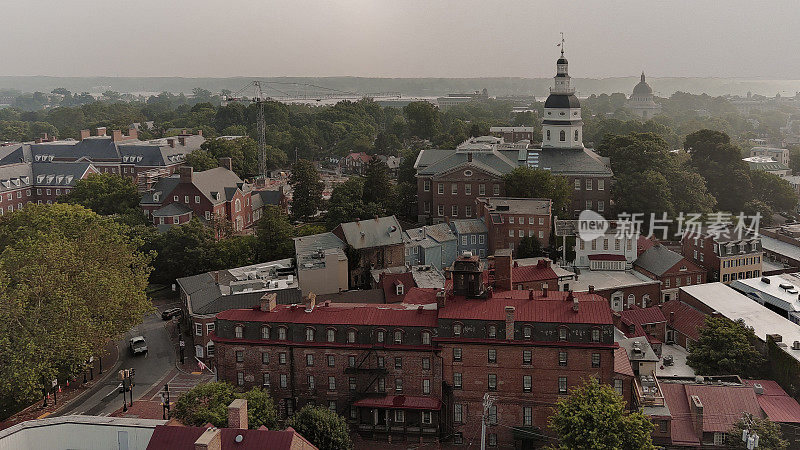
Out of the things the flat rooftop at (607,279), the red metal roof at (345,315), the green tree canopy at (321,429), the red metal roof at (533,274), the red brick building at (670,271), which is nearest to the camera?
the green tree canopy at (321,429)

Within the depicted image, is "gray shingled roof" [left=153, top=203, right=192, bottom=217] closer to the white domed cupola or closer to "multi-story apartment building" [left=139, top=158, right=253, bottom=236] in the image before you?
"multi-story apartment building" [left=139, top=158, right=253, bottom=236]

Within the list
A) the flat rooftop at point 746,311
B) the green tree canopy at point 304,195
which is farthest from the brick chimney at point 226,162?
the flat rooftop at point 746,311

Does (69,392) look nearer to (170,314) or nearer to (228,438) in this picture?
(170,314)

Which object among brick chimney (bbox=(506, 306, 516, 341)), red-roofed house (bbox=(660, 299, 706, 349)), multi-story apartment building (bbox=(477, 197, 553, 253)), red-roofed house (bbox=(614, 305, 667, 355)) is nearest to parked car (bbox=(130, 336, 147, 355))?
brick chimney (bbox=(506, 306, 516, 341))

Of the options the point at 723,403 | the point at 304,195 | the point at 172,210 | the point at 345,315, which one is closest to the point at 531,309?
the point at 345,315

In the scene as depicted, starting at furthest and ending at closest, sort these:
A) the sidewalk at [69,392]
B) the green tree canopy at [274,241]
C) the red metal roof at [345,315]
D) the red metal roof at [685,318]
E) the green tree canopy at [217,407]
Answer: the green tree canopy at [274,241] < the red metal roof at [685,318] < the sidewalk at [69,392] < the red metal roof at [345,315] < the green tree canopy at [217,407]

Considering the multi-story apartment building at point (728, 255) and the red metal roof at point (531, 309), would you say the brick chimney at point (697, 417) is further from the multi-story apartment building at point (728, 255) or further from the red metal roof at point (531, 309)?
the multi-story apartment building at point (728, 255)
